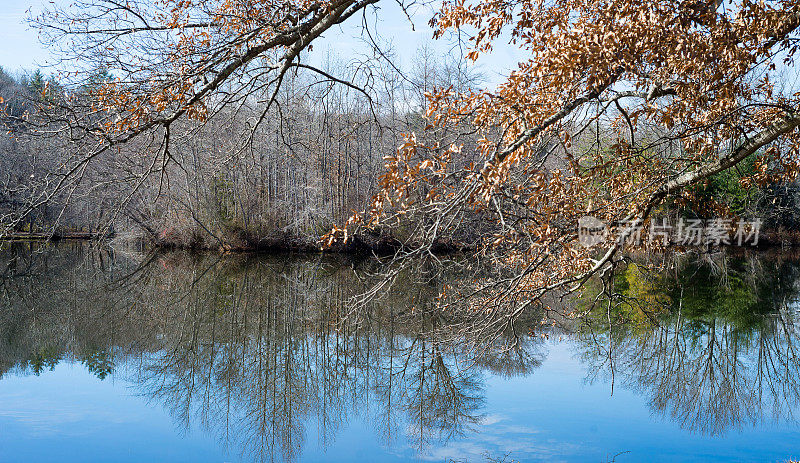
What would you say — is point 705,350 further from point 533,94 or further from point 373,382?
point 533,94

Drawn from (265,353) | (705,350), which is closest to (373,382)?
(265,353)

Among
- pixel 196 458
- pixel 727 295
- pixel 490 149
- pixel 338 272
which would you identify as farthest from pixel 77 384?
pixel 727 295

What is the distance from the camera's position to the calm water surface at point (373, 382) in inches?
275

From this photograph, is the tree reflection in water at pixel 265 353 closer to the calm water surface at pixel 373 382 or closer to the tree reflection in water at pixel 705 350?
the calm water surface at pixel 373 382

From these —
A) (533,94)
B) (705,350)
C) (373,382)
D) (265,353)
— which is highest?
(533,94)

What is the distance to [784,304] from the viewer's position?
1441cm

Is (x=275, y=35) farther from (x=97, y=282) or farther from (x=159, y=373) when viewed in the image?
(x=97, y=282)

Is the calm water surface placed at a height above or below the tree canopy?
below

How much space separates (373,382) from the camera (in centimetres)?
910

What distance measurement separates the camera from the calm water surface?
Answer: 699 cm

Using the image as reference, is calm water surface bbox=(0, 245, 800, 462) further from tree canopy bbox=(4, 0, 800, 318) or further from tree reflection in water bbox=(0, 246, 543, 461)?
tree canopy bbox=(4, 0, 800, 318)

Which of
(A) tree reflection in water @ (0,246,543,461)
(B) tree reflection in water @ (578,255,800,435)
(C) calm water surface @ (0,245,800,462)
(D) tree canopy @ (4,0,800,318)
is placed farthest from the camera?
(B) tree reflection in water @ (578,255,800,435)

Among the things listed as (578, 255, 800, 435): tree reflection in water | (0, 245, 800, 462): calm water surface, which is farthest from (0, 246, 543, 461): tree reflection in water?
(578, 255, 800, 435): tree reflection in water

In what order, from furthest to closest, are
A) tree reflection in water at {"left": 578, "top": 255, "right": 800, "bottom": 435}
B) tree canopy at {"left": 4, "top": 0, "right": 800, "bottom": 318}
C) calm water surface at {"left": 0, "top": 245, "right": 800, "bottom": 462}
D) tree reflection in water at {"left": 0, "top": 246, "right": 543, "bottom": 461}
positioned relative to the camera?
1. tree reflection in water at {"left": 578, "top": 255, "right": 800, "bottom": 435}
2. tree reflection in water at {"left": 0, "top": 246, "right": 543, "bottom": 461}
3. calm water surface at {"left": 0, "top": 245, "right": 800, "bottom": 462}
4. tree canopy at {"left": 4, "top": 0, "right": 800, "bottom": 318}
